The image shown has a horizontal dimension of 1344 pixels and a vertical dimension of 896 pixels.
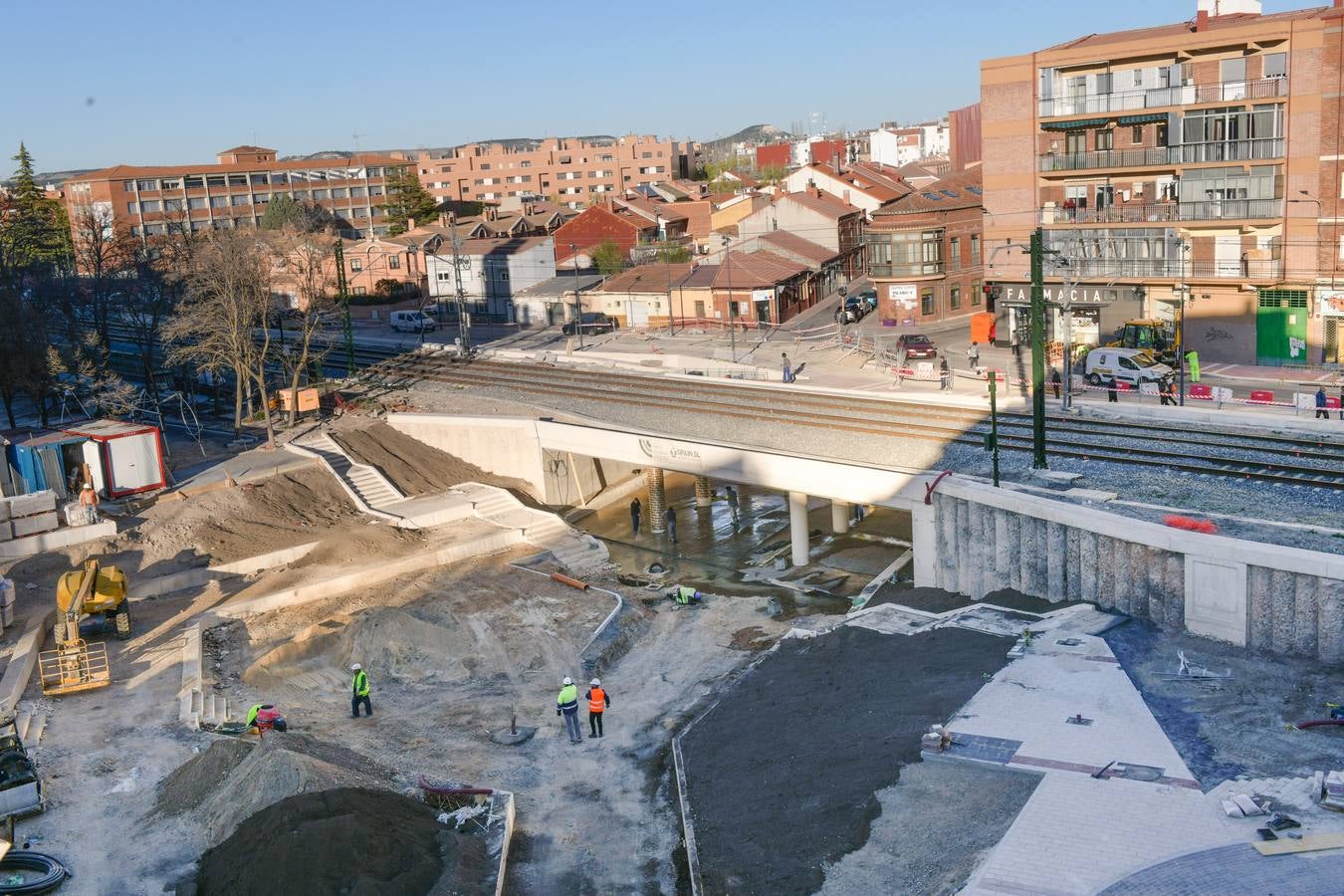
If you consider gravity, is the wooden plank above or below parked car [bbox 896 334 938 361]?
below

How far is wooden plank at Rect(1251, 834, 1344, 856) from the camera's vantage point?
1552 cm

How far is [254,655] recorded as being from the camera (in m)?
31.3

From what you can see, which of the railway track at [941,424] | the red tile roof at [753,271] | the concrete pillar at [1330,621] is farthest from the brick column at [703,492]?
the concrete pillar at [1330,621]

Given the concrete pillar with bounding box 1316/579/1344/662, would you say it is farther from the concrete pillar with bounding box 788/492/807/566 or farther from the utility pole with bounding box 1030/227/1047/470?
the concrete pillar with bounding box 788/492/807/566

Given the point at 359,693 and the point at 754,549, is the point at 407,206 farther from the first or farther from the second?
the point at 359,693

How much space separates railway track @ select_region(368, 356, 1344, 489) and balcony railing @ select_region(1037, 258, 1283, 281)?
39.9 ft

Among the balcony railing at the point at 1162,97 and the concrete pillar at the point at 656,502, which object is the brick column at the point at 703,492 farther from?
the balcony railing at the point at 1162,97

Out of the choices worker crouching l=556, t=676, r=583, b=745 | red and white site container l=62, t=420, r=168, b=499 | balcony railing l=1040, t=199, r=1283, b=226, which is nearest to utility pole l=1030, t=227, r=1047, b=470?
worker crouching l=556, t=676, r=583, b=745

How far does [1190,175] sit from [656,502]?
24.9 m

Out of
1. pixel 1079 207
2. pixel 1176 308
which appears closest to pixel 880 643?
pixel 1176 308

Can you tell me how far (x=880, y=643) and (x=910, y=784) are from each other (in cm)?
776

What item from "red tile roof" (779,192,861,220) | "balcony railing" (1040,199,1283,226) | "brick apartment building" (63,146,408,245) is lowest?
"balcony railing" (1040,199,1283,226)

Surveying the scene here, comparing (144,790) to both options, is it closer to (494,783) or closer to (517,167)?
(494,783)

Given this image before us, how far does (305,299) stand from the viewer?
69438mm
